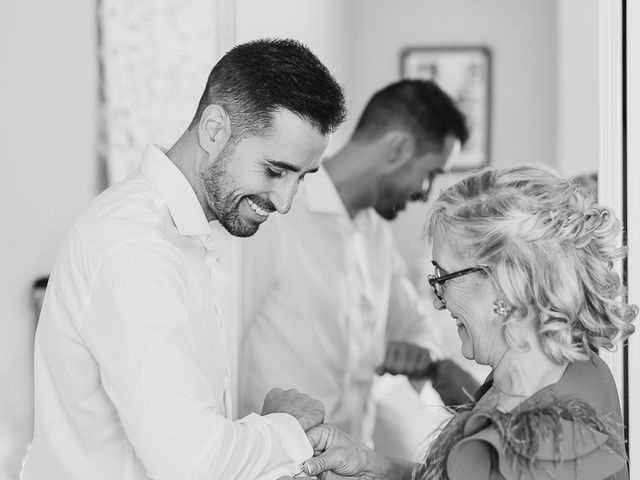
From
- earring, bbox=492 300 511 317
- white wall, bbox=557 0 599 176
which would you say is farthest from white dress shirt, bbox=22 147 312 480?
white wall, bbox=557 0 599 176

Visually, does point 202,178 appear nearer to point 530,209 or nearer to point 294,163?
point 294,163

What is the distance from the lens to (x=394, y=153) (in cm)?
303

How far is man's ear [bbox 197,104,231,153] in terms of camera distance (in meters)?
1.60

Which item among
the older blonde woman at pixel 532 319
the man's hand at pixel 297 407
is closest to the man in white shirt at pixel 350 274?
the man's hand at pixel 297 407

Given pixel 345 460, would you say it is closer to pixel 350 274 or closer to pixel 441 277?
pixel 441 277

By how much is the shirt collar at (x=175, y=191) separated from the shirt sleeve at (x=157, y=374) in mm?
157

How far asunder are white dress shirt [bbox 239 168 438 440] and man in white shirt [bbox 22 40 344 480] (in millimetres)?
876

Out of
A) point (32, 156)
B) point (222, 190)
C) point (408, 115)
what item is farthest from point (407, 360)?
point (222, 190)

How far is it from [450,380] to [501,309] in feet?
6.69

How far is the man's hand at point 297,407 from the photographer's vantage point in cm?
166

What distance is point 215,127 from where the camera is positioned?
63.4 inches

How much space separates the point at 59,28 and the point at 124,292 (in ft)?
5.20

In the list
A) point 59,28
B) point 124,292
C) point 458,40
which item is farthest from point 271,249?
point 458,40

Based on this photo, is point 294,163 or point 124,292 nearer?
point 124,292
